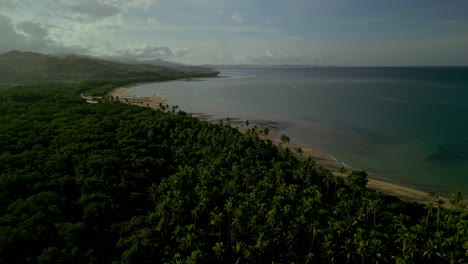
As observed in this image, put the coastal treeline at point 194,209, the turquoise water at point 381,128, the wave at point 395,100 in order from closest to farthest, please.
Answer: the coastal treeline at point 194,209
the turquoise water at point 381,128
the wave at point 395,100

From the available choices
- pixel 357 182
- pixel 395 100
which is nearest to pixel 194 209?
pixel 357 182

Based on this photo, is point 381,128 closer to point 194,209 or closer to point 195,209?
point 194,209

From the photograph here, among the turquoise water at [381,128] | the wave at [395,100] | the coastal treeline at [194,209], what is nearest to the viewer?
the coastal treeline at [194,209]

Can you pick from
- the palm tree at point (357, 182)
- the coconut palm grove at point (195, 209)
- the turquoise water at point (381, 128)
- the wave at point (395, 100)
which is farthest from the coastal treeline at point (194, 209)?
the wave at point (395, 100)

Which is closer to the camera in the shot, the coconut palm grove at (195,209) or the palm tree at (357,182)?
the coconut palm grove at (195,209)

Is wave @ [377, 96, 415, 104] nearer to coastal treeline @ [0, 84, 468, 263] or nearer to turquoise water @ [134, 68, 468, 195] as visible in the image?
turquoise water @ [134, 68, 468, 195]

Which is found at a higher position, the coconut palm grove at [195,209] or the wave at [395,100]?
the wave at [395,100]

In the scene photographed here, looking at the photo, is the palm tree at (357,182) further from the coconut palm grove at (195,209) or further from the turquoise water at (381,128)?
the turquoise water at (381,128)

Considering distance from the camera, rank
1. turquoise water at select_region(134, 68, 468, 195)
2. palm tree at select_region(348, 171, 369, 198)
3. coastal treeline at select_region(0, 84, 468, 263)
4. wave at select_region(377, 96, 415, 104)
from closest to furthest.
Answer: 1. coastal treeline at select_region(0, 84, 468, 263)
2. palm tree at select_region(348, 171, 369, 198)
3. turquoise water at select_region(134, 68, 468, 195)
4. wave at select_region(377, 96, 415, 104)

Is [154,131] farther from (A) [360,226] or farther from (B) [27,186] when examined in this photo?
(A) [360,226]

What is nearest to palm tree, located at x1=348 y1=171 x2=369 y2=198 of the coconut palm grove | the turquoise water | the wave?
A: the coconut palm grove
